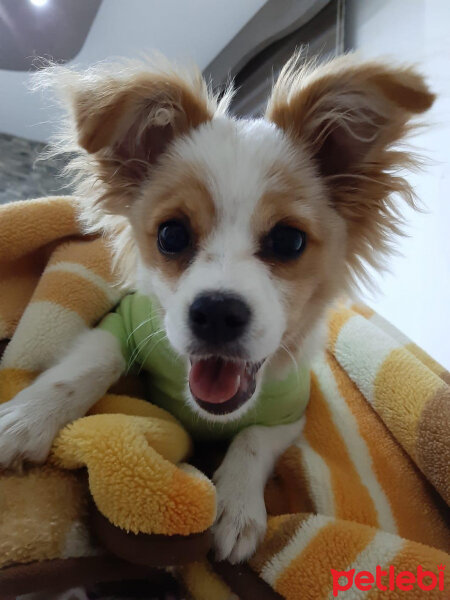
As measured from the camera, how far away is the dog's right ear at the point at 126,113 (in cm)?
87

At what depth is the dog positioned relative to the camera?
0.80 metres

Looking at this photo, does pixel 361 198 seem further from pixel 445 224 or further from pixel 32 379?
pixel 32 379

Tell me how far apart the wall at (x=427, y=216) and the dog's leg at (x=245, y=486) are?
631 mm

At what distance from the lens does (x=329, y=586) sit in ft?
2.22

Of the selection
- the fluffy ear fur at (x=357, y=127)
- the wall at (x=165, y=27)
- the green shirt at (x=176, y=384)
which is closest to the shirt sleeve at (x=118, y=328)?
the green shirt at (x=176, y=384)

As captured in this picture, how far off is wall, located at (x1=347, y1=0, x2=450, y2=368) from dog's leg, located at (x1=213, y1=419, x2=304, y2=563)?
0.63 meters

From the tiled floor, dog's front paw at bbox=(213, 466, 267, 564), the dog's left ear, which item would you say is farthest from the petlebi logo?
the tiled floor

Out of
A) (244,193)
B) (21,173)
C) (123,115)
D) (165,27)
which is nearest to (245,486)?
(244,193)

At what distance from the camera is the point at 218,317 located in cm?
76

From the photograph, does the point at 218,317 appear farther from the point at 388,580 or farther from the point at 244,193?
the point at 388,580

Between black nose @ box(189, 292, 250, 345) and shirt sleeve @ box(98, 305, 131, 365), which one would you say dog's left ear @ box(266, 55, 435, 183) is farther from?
shirt sleeve @ box(98, 305, 131, 365)

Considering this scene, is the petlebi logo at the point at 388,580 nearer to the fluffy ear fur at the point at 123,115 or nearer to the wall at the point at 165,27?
the fluffy ear fur at the point at 123,115

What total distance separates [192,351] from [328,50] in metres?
1.62

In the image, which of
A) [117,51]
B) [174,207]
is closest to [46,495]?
[174,207]
